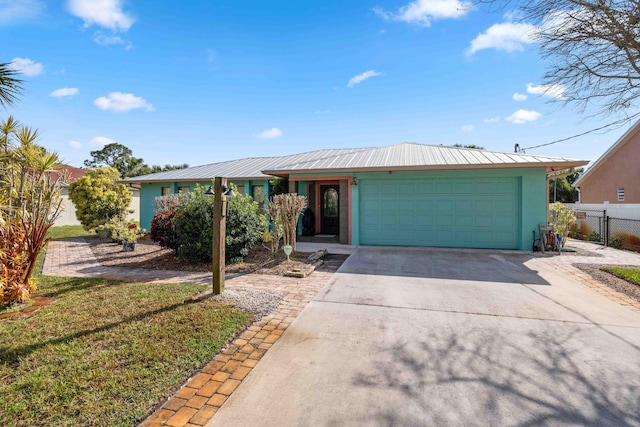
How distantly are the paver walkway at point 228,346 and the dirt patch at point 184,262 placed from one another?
40cm

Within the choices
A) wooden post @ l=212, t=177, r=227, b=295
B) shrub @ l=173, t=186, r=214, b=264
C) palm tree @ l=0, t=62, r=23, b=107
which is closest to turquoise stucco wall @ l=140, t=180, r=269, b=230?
shrub @ l=173, t=186, r=214, b=264

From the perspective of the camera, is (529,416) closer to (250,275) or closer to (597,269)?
(250,275)

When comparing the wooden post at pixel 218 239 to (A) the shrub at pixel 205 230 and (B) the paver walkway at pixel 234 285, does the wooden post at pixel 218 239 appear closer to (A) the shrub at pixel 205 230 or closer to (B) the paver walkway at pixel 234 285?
(B) the paver walkway at pixel 234 285

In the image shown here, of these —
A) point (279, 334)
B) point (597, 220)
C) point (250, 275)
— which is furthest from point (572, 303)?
point (597, 220)

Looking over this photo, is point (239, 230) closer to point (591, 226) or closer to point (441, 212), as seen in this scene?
point (441, 212)

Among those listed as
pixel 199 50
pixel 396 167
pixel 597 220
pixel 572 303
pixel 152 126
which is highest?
pixel 199 50

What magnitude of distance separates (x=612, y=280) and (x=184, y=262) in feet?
33.1

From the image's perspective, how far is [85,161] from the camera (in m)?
49.8

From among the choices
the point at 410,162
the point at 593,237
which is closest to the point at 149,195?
the point at 410,162

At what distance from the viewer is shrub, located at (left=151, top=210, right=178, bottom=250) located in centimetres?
892

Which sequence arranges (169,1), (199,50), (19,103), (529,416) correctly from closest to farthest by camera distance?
(529,416) < (19,103) < (169,1) < (199,50)

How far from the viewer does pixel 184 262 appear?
324 inches

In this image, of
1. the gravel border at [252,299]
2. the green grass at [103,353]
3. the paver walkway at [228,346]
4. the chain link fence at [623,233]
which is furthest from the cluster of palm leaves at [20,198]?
the chain link fence at [623,233]

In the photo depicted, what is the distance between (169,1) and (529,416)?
10.8 metres
